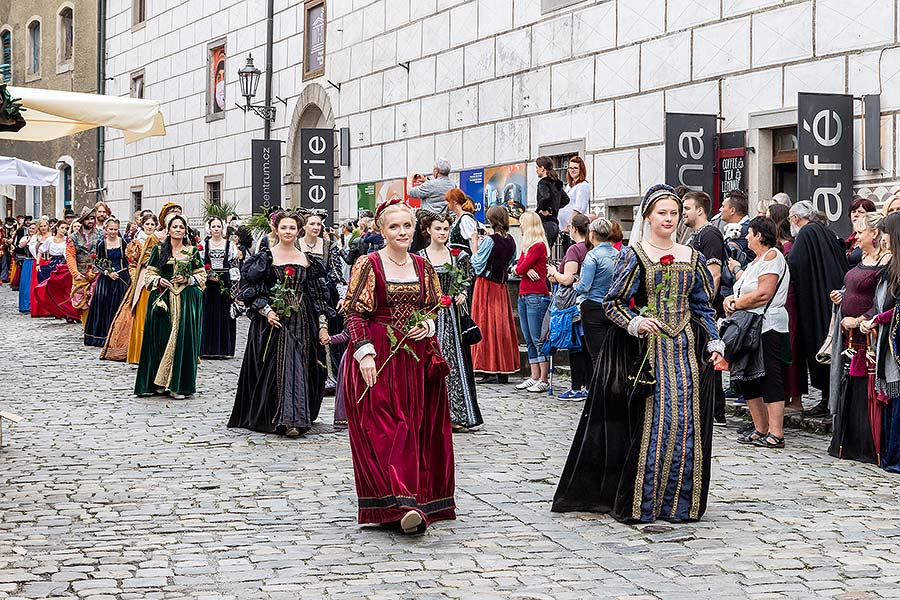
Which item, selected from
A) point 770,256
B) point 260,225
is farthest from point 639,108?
point 770,256

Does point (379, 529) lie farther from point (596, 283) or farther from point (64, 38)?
point (64, 38)

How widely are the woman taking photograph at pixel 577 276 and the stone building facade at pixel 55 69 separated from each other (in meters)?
27.9

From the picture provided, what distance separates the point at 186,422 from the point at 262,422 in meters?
0.85

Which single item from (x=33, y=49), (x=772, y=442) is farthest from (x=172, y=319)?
(x=33, y=49)

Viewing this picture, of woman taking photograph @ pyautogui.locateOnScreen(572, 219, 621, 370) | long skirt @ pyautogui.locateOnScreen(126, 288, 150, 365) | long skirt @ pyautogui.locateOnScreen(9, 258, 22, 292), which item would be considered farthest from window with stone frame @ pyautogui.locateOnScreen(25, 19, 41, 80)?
woman taking photograph @ pyautogui.locateOnScreen(572, 219, 621, 370)

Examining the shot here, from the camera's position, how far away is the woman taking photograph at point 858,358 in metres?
8.88

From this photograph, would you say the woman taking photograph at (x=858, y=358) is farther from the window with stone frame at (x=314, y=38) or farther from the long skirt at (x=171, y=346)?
the window with stone frame at (x=314, y=38)

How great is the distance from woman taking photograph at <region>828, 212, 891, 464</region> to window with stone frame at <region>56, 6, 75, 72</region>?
33.5 m

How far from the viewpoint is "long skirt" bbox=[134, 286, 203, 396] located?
40.2ft

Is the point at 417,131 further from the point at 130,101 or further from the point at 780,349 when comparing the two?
the point at 780,349

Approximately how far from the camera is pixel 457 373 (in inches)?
409

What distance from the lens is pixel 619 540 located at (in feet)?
21.3

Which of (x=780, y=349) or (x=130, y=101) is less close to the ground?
(x=130, y=101)

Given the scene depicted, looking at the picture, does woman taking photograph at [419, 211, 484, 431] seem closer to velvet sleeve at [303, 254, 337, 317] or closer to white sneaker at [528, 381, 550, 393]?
velvet sleeve at [303, 254, 337, 317]
